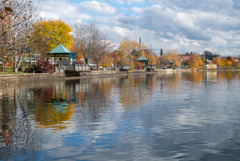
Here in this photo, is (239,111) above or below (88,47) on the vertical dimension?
below

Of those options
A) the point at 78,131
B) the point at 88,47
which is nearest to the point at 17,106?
the point at 78,131

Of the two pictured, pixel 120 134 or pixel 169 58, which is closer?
pixel 120 134

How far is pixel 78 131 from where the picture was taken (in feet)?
28.9

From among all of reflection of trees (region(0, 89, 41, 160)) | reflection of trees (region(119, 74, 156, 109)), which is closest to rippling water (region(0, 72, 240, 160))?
reflection of trees (region(0, 89, 41, 160))

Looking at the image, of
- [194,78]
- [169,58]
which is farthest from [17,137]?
[169,58]

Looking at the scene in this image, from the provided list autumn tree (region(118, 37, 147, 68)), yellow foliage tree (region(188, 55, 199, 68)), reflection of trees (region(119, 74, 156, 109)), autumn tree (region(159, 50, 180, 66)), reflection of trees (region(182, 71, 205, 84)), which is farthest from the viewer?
yellow foliage tree (region(188, 55, 199, 68))

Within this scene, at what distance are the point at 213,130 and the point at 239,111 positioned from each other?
481cm

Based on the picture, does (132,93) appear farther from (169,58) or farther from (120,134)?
(169,58)

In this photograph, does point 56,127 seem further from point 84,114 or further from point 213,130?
point 213,130

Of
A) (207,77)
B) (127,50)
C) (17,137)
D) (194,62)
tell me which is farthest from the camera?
(194,62)

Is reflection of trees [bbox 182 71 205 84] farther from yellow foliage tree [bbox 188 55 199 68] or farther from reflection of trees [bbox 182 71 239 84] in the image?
yellow foliage tree [bbox 188 55 199 68]

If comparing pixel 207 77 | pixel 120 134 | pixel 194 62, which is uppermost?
pixel 194 62

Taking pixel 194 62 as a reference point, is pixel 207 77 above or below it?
below

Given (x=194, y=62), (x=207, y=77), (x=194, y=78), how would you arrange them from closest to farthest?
(x=194, y=78) → (x=207, y=77) → (x=194, y=62)
